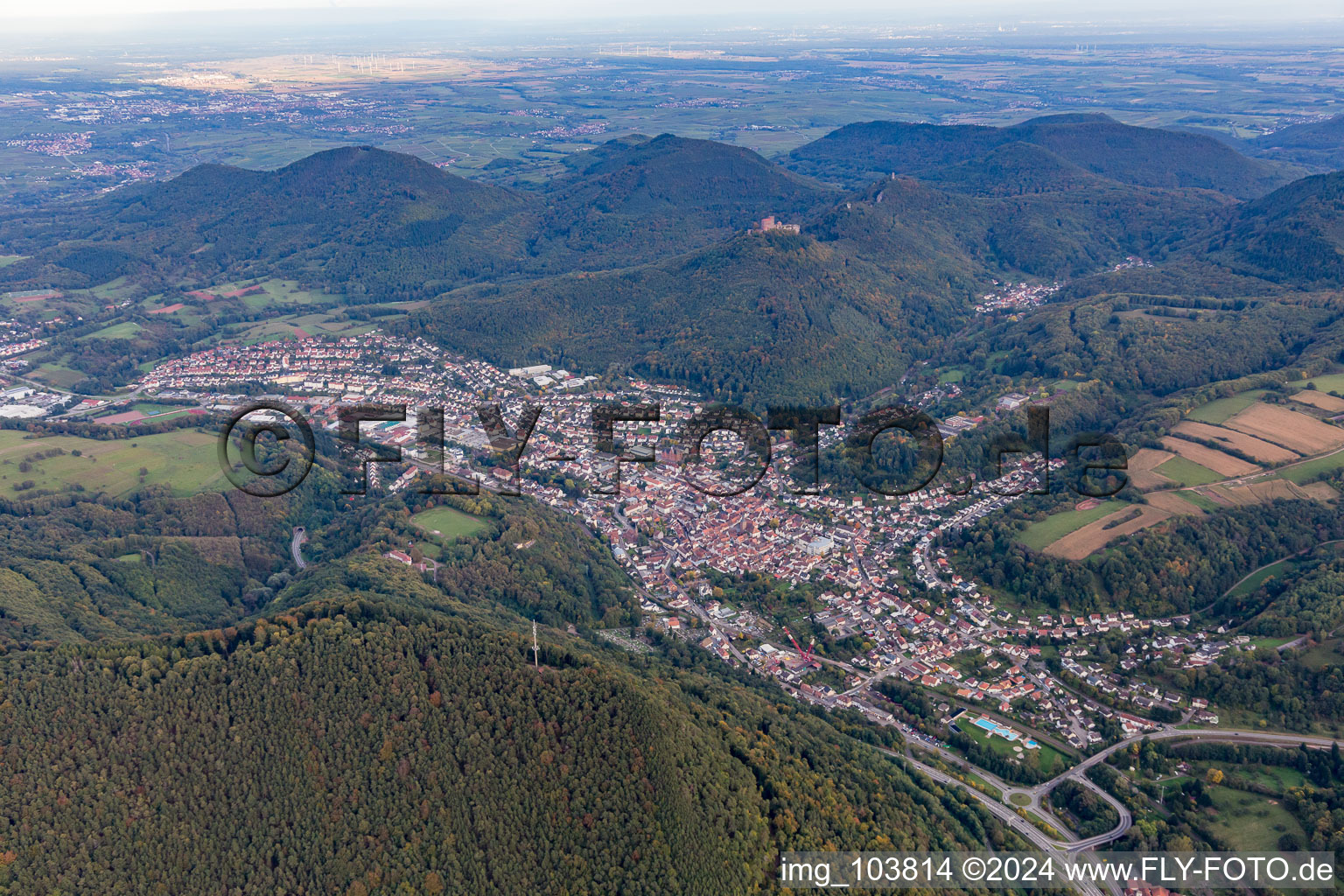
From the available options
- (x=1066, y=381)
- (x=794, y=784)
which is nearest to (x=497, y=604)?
(x=794, y=784)

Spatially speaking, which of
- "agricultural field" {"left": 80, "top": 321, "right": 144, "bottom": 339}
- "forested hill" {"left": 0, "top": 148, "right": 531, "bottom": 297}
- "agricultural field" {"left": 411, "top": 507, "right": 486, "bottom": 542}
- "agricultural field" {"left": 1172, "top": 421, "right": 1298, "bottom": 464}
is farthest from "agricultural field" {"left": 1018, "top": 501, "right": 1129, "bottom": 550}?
"agricultural field" {"left": 80, "top": 321, "right": 144, "bottom": 339}

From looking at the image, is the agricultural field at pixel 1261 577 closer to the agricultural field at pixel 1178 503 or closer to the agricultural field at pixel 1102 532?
the agricultural field at pixel 1178 503

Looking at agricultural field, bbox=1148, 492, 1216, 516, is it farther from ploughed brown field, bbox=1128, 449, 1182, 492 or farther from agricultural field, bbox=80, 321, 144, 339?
agricultural field, bbox=80, 321, 144, 339

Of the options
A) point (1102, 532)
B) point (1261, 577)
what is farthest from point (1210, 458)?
point (1102, 532)

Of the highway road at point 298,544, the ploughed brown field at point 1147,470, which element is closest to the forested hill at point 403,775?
the highway road at point 298,544

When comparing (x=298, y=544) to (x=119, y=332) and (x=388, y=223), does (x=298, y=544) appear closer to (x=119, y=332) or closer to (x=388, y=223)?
(x=119, y=332)
